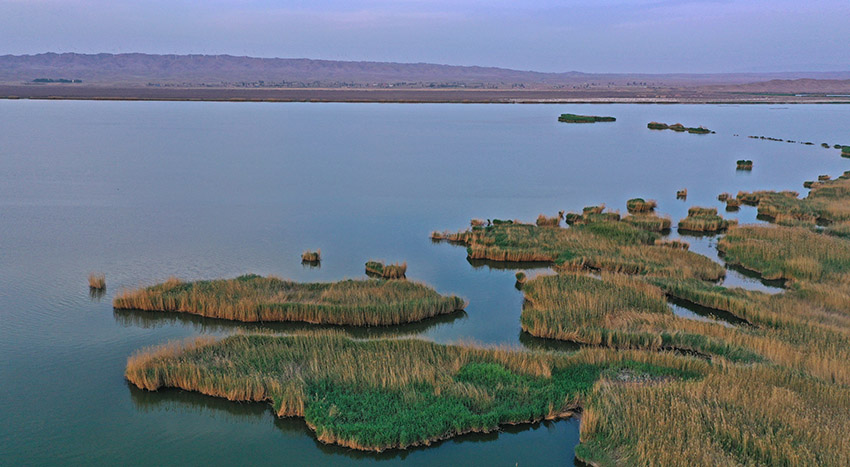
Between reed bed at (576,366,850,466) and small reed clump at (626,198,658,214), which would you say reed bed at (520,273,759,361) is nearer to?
reed bed at (576,366,850,466)

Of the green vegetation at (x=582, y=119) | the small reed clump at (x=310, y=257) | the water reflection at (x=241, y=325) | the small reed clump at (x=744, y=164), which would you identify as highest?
the green vegetation at (x=582, y=119)

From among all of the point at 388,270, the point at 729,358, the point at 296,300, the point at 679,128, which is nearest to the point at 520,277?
the point at 388,270

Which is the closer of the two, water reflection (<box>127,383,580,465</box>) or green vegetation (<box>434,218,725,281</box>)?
water reflection (<box>127,383,580,465</box>)

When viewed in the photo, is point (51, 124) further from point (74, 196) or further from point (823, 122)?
point (823, 122)

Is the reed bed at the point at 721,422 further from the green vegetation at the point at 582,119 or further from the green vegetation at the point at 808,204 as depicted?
the green vegetation at the point at 582,119

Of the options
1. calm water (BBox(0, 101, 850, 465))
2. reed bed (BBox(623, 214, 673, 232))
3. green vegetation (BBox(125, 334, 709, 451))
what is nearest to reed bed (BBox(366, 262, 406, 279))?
calm water (BBox(0, 101, 850, 465))

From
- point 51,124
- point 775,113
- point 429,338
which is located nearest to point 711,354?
point 429,338

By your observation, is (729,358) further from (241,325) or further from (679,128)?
(679,128)

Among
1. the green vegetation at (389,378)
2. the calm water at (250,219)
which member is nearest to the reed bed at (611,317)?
the calm water at (250,219)
